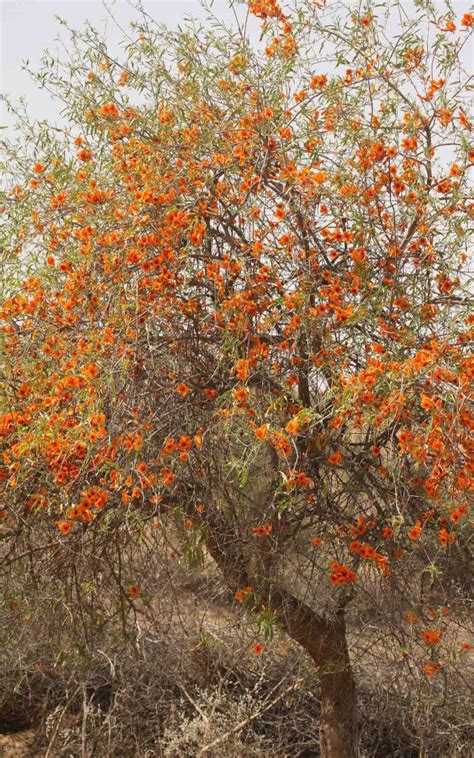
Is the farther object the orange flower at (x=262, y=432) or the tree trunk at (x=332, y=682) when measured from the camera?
the tree trunk at (x=332, y=682)

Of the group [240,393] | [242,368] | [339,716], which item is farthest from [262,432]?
[339,716]

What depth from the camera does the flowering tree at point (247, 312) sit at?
327cm

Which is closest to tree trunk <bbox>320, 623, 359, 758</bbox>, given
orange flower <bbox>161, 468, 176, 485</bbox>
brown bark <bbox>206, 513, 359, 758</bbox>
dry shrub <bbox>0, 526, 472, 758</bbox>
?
brown bark <bbox>206, 513, 359, 758</bbox>

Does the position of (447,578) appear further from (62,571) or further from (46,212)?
(46,212)

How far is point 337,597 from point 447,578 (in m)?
0.54

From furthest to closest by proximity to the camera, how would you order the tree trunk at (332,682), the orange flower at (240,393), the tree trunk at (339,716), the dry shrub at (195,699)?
the dry shrub at (195,699) < the tree trunk at (339,716) < the tree trunk at (332,682) < the orange flower at (240,393)

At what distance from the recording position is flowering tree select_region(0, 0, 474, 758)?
3.27 meters

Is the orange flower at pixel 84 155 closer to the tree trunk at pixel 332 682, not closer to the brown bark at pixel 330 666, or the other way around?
the brown bark at pixel 330 666

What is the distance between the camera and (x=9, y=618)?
4031 millimetres

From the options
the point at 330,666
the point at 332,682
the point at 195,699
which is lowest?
the point at 195,699

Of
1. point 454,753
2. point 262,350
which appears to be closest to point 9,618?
point 262,350

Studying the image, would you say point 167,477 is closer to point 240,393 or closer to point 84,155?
point 240,393

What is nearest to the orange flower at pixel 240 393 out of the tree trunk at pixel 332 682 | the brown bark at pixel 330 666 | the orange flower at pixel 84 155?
the brown bark at pixel 330 666

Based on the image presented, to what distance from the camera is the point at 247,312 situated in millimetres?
3326
